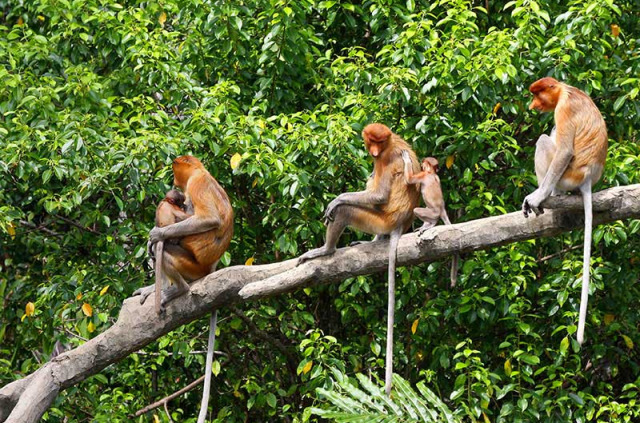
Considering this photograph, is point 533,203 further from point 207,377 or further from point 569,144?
point 207,377

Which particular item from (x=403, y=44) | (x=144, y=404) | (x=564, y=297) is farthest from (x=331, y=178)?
(x=144, y=404)

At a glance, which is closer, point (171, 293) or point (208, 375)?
point (208, 375)

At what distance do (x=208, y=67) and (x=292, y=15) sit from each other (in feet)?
2.11

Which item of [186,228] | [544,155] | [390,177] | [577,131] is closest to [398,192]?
[390,177]

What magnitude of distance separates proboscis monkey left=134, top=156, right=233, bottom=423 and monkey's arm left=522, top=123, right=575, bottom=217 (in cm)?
132

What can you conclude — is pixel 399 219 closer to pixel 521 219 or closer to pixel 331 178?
pixel 521 219

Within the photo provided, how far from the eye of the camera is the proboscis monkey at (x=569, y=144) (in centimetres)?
434

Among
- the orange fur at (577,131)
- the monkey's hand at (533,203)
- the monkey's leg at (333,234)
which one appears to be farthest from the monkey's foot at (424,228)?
the orange fur at (577,131)

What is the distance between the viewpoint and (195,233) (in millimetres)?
4820

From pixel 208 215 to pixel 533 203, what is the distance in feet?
4.49

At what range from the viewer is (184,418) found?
647cm

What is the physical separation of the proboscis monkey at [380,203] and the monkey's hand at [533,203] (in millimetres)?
558

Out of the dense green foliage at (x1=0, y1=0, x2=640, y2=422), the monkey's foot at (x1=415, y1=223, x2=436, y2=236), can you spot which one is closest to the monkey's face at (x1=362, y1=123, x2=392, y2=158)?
the monkey's foot at (x1=415, y1=223, x2=436, y2=236)

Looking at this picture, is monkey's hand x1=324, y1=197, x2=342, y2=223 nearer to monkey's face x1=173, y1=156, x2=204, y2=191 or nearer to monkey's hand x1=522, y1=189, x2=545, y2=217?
monkey's face x1=173, y1=156, x2=204, y2=191
